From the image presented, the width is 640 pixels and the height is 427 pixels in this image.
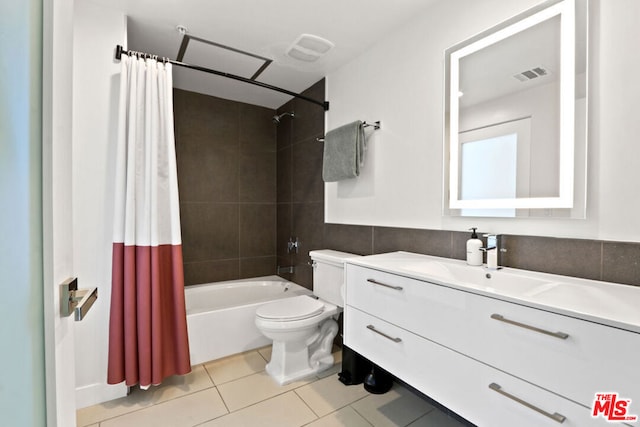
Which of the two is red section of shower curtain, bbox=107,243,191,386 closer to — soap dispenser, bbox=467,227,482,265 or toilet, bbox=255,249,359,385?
toilet, bbox=255,249,359,385

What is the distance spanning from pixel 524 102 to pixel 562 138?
0.25 meters

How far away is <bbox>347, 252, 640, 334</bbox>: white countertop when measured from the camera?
0.81 m

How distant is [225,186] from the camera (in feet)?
10.4

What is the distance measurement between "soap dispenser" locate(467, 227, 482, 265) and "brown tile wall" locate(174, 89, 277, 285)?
7.99ft

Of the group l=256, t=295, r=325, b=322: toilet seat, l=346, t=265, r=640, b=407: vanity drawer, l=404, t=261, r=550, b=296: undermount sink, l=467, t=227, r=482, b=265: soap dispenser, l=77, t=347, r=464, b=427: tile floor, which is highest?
l=467, t=227, r=482, b=265: soap dispenser

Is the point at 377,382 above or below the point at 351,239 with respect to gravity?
below

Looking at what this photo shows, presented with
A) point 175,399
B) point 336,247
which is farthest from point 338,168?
point 175,399

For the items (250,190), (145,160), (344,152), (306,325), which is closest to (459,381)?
(306,325)

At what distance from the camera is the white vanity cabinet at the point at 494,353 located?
77 centimetres

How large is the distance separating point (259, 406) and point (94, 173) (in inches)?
68.6

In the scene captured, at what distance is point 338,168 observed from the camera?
223 cm

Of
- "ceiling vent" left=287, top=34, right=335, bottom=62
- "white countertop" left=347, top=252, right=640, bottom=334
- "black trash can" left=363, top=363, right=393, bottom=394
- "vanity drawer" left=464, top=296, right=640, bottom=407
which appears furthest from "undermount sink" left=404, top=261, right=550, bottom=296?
"ceiling vent" left=287, top=34, right=335, bottom=62

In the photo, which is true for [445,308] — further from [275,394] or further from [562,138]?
[275,394]

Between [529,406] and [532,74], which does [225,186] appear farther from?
[529,406]
